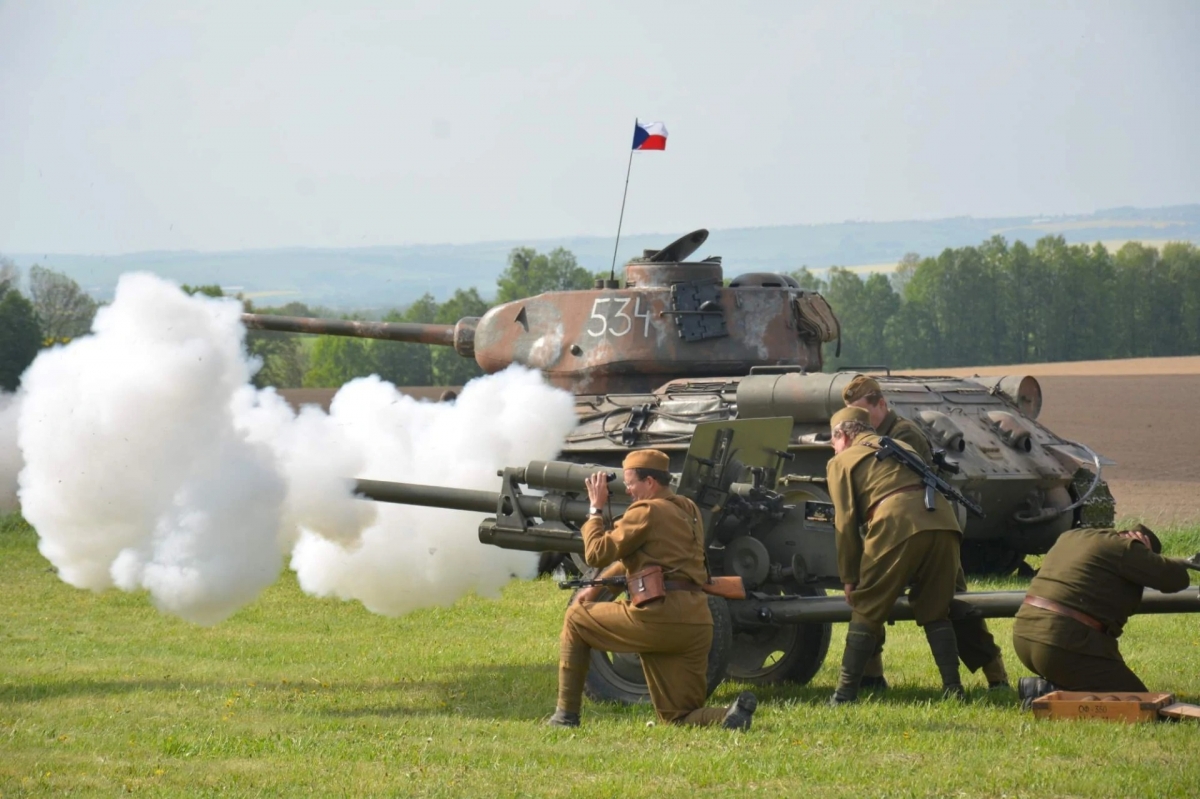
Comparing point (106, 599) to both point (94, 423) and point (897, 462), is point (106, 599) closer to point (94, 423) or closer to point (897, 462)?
point (94, 423)

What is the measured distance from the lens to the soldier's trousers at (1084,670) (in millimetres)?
8797

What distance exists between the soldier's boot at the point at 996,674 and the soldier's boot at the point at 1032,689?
0.75m

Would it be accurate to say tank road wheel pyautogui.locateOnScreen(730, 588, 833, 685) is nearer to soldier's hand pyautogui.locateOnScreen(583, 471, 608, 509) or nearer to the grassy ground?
the grassy ground

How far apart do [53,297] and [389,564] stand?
31940 millimetres

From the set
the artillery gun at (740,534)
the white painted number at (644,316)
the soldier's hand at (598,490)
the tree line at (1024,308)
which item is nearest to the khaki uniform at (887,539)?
the artillery gun at (740,534)

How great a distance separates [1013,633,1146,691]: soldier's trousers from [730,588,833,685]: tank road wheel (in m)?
1.90

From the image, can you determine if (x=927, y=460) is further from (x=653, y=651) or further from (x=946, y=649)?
(x=653, y=651)

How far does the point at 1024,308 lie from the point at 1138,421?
32.0 m

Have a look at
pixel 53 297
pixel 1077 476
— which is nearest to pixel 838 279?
pixel 53 297

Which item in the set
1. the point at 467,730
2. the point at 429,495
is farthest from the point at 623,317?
the point at 467,730

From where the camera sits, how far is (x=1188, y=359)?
203 ft

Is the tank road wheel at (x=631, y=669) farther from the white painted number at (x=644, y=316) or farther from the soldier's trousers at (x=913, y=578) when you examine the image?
the white painted number at (x=644, y=316)

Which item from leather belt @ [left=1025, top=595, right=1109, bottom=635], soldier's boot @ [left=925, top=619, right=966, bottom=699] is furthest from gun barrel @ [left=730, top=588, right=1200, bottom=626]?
leather belt @ [left=1025, top=595, right=1109, bottom=635]

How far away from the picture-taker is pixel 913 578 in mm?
9367
